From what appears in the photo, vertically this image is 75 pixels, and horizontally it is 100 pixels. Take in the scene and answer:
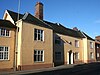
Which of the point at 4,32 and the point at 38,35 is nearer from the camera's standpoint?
Result: the point at 4,32

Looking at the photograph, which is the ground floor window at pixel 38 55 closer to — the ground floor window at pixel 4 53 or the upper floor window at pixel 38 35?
the upper floor window at pixel 38 35

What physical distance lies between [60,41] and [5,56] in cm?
1372

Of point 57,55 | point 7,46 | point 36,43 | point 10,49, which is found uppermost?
point 36,43

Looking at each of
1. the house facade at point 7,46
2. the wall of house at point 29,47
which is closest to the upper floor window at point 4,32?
the house facade at point 7,46

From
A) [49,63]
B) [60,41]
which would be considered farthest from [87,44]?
[49,63]

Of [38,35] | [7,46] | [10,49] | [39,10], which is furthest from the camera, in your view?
[39,10]

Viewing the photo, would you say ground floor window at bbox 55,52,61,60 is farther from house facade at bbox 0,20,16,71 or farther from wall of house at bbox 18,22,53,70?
house facade at bbox 0,20,16,71

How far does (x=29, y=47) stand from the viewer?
24594 mm

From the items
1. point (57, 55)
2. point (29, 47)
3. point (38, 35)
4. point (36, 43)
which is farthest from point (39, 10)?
point (29, 47)

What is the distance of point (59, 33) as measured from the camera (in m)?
33.0

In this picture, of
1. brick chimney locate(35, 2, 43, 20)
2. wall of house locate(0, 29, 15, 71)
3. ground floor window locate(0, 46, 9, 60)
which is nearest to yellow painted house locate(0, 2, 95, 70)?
brick chimney locate(35, 2, 43, 20)

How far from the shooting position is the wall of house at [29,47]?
2356 cm

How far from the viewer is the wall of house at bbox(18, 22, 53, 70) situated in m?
23.6

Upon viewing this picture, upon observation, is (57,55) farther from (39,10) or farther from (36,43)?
(39,10)
